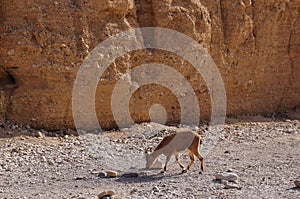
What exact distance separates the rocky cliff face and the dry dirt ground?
2.95 ft

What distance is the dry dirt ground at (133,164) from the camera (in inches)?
337

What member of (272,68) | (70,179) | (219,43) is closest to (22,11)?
(70,179)

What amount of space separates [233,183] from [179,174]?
1325 millimetres

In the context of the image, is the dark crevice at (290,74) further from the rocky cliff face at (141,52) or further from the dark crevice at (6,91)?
the dark crevice at (6,91)

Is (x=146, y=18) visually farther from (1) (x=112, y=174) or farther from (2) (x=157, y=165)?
(1) (x=112, y=174)

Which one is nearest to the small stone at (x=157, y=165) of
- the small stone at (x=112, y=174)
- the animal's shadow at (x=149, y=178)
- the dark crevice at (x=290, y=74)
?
the animal's shadow at (x=149, y=178)

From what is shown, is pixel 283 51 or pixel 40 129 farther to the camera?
pixel 283 51

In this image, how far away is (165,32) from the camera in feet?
48.1

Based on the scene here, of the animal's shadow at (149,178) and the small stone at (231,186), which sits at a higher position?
the small stone at (231,186)

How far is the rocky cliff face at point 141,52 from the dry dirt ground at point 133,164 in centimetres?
90

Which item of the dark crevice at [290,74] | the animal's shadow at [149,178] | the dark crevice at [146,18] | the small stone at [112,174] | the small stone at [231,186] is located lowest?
the animal's shadow at [149,178]

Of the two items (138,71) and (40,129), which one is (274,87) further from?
(40,129)

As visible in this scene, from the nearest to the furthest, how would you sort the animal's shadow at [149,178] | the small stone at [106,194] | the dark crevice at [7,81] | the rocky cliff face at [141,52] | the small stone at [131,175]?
1. the small stone at [106,194]
2. the animal's shadow at [149,178]
3. the small stone at [131,175]
4. the rocky cliff face at [141,52]
5. the dark crevice at [7,81]

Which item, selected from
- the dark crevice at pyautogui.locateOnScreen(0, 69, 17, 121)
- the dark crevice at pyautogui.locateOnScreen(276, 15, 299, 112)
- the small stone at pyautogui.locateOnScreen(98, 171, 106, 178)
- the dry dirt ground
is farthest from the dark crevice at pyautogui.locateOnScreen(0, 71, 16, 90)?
the dark crevice at pyautogui.locateOnScreen(276, 15, 299, 112)
